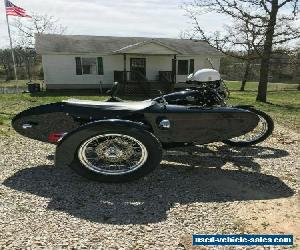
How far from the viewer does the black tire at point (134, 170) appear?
4.37 meters

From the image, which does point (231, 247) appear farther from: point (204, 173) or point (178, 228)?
point (204, 173)

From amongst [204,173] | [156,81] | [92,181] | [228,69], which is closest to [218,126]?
[204,173]

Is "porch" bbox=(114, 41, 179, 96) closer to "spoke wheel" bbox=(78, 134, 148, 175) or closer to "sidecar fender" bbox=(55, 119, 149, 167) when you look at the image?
"spoke wheel" bbox=(78, 134, 148, 175)

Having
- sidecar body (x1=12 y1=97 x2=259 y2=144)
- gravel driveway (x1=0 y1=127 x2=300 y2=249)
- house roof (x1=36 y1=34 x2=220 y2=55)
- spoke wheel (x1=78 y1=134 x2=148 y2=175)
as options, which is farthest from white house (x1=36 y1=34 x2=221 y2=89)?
spoke wheel (x1=78 y1=134 x2=148 y2=175)

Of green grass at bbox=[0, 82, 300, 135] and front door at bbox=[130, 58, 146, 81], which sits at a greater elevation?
front door at bbox=[130, 58, 146, 81]

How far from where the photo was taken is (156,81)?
24078 mm

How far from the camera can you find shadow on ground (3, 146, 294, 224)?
3.78 meters

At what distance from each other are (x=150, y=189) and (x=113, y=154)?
2.34 feet

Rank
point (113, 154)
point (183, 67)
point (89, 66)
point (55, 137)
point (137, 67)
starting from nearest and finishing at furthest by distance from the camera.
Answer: point (113, 154) → point (55, 137) → point (89, 66) → point (137, 67) → point (183, 67)

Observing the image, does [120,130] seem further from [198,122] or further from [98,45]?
[98,45]

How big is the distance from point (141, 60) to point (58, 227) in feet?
73.0

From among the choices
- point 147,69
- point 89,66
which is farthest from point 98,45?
point 147,69

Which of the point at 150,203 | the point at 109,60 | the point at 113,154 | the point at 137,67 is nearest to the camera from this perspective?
the point at 150,203

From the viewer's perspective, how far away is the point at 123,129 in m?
4.36
